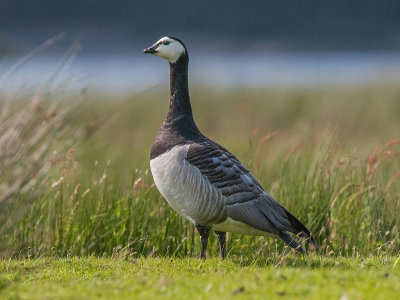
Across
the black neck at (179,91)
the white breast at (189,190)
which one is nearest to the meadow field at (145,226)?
the white breast at (189,190)

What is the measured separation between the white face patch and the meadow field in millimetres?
1201

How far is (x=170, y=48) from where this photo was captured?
10406 mm

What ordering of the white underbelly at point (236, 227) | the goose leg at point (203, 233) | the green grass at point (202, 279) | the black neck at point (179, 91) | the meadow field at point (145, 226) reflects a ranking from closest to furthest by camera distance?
the green grass at point (202, 279) → the meadow field at point (145, 226) → the white underbelly at point (236, 227) → the goose leg at point (203, 233) → the black neck at point (179, 91)

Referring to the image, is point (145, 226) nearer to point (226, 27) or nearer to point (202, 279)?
point (202, 279)

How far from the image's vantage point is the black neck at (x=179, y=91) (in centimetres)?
1030

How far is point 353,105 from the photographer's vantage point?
2755cm

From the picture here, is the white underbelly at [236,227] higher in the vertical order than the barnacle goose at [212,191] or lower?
lower

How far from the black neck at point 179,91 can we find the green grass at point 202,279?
1.89m

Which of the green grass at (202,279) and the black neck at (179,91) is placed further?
the black neck at (179,91)

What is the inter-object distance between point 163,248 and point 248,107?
16.2m

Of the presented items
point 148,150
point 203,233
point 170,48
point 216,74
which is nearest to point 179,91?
point 170,48

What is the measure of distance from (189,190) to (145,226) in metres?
1.90

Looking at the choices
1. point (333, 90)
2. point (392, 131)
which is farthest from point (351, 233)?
point (333, 90)

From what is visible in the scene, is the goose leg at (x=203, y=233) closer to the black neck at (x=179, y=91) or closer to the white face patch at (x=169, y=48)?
the black neck at (x=179, y=91)
